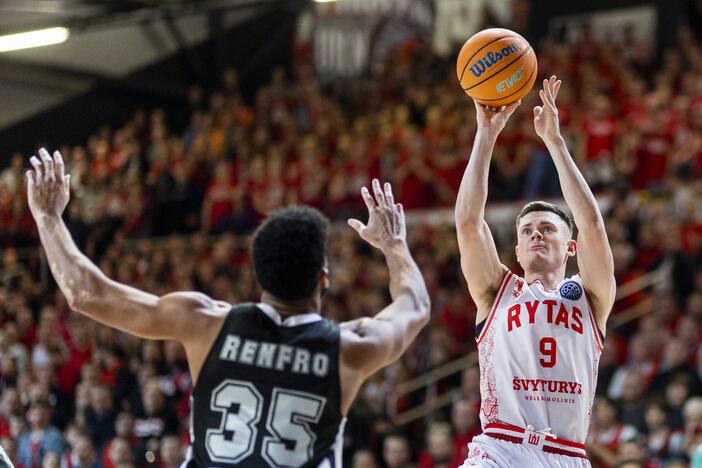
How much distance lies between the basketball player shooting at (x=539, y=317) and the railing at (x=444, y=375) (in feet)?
19.3

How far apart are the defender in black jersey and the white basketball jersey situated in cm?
154

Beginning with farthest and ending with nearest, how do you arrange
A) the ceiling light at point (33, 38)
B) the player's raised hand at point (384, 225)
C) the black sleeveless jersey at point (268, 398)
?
the ceiling light at point (33, 38)
the player's raised hand at point (384, 225)
the black sleeveless jersey at point (268, 398)

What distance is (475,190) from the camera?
5738mm

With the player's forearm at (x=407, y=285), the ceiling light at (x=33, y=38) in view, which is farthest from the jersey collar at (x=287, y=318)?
the ceiling light at (x=33, y=38)

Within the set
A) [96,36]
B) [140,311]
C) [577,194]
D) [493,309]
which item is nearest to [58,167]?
[140,311]

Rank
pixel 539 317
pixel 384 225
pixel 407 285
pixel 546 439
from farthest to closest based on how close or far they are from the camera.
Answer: pixel 539 317, pixel 546 439, pixel 384 225, pixel 407 285

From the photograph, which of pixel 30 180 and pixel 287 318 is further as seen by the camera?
pixel 30 180

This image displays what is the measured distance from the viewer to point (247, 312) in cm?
414

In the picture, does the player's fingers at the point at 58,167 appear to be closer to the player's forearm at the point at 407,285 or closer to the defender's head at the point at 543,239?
the player's forearm at the point at 407,285

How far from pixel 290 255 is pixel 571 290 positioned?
220 centimetres

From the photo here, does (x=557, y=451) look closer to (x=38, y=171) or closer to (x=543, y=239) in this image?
(x=543, y=239)

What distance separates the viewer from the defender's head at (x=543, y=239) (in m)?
5.83

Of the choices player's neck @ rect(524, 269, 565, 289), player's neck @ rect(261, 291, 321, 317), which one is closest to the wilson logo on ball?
player's neck @ rect(524, 269, 565, 289)

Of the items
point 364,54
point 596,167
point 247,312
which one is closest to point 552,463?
point 247,312
